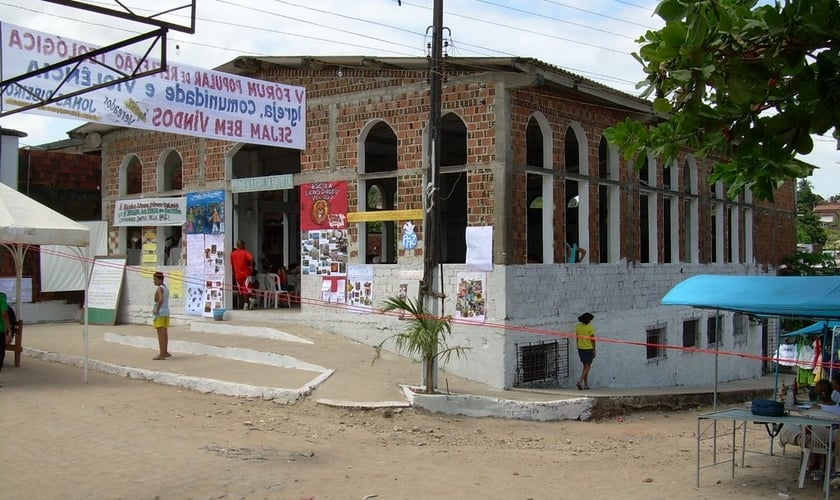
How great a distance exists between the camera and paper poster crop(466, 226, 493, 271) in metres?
13.4

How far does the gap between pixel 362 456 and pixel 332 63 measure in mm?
8677

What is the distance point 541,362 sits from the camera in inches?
555

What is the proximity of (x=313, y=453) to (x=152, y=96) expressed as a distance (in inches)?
226

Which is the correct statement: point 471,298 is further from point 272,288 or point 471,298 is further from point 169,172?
point 169,172

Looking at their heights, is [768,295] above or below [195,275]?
below

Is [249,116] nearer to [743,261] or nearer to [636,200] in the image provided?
[636,200]

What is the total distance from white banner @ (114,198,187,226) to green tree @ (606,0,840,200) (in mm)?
14284

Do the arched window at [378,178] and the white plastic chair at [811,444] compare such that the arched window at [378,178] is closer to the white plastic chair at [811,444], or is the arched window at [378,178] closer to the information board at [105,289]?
the information board at [105,289]

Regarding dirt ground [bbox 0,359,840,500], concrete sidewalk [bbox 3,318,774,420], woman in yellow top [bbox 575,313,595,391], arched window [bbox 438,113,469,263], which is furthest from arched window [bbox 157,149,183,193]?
woman in yellow top [bbox 575,313,595,391]

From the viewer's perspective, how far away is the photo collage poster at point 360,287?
48.9 feet

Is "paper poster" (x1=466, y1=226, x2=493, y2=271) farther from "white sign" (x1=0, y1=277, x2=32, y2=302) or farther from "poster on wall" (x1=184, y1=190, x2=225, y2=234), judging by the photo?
"white sign" (x1=0, y1=277, x2=32, y2=302)

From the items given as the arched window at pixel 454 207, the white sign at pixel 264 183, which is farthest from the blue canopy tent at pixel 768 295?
the arched window at pixel 454 207

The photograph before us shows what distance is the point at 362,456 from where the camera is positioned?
8.85 meters

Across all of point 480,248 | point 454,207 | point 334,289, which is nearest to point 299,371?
point 334,289
